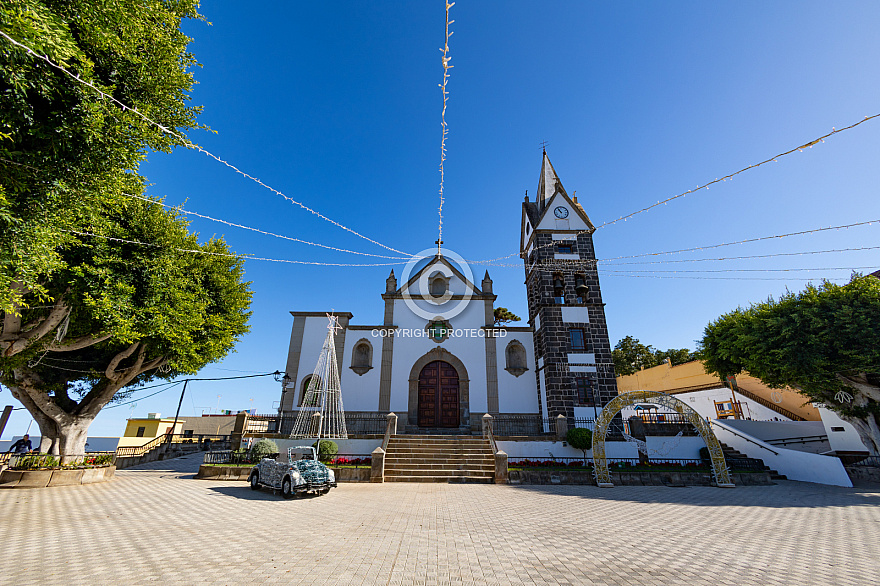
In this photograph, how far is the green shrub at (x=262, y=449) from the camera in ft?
44.6

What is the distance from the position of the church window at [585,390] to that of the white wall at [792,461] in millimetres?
7203

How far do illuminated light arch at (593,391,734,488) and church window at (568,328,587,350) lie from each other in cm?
555

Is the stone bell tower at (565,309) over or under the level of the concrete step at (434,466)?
over

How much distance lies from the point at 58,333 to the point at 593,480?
1745 centimetres

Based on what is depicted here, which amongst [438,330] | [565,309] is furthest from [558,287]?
[438,330]

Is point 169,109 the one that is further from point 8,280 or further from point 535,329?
point 535,329

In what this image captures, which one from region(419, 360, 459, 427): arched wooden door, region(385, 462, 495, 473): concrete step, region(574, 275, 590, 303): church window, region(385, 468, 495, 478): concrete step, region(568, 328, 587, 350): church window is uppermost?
region(574, 275, 590, 303): church window

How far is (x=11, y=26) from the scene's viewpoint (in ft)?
17.3

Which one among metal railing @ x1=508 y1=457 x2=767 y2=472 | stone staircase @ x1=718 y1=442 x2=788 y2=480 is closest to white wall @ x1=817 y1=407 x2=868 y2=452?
stone staircase @ x1=718 y1=442 x2=788 y2=480

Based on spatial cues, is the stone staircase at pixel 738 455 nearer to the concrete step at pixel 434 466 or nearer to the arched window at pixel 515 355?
the arched window at pixel 515 355

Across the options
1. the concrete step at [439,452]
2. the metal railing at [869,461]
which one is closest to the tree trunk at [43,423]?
the concrete step at [439,452]

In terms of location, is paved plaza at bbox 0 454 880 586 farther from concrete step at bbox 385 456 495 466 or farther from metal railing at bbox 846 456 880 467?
metal railing at bbox 846 456 880 467

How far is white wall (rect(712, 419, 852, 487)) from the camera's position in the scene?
1358 cm

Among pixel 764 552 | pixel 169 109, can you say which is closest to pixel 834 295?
pixel 764 552
